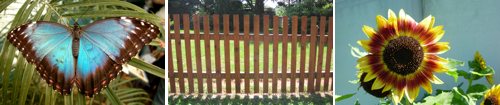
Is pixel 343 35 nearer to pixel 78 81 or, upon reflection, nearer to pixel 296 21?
pixel 296 21

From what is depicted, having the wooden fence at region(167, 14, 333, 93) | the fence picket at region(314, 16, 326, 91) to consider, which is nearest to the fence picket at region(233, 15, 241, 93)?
the wooden fence at region(167, 14, 333, 93)

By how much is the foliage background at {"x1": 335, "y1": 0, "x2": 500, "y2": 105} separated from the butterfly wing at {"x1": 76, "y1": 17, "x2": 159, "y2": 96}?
345 mm

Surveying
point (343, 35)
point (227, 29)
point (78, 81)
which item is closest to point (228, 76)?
point (227, 29)

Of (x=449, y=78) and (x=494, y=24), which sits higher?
(x=494, y=24)

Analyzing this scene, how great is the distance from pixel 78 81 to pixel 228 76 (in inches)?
10.9

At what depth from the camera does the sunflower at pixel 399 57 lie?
0.48 metres

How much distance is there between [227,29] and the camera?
650 millimetres

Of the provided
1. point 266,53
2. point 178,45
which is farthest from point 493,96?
point 178,45

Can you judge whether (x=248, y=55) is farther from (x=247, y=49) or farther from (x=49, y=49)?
(x=49, y=49)

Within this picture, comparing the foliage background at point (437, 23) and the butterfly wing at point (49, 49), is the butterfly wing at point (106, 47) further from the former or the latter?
the foliage background at point (437, 23)

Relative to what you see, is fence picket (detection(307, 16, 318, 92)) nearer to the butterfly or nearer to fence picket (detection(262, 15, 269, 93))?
fence picket (detection(262, 15, 269, 93))

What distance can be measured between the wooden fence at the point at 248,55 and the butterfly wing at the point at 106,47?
19 cm

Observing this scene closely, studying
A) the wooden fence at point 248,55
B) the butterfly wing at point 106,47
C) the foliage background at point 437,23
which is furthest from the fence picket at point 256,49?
the butterfly wing at point 106,47

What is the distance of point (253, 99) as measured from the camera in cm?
68
